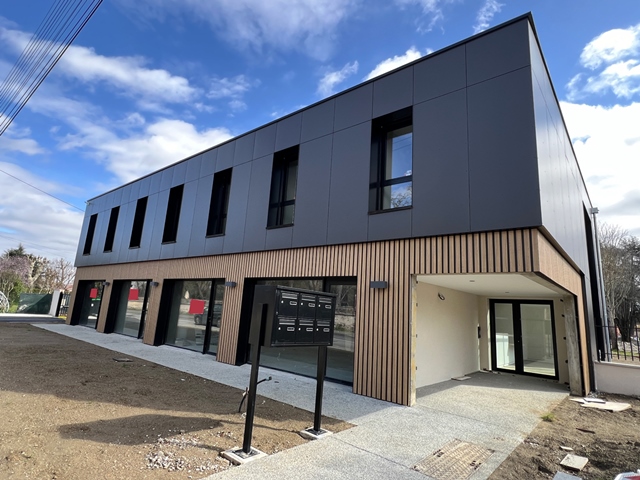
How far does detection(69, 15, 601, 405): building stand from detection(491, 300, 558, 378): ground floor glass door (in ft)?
0.12

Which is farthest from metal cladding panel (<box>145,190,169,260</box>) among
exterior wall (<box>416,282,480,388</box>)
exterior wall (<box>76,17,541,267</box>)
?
exterior wall (<box>416,282,480,388</box>)

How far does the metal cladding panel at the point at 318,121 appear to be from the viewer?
7.52 metres

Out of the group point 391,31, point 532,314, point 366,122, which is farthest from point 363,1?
point 532,314

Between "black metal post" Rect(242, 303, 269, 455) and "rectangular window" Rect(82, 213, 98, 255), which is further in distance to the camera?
"rectangular window" Rect(82, 213, 98, 255)

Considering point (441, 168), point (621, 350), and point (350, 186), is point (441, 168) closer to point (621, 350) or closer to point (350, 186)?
point (350, 186)

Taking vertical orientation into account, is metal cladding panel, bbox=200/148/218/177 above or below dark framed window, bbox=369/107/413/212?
above

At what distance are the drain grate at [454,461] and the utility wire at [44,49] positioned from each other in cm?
752

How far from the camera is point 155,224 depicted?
A: 1226 centimetres

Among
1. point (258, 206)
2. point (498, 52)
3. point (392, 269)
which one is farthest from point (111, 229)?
point (498, 52)

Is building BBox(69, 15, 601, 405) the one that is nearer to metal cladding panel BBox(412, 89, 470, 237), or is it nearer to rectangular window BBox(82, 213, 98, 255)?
metal cladding panel BBox(412, 89, 470, 237)

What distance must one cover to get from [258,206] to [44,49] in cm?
526

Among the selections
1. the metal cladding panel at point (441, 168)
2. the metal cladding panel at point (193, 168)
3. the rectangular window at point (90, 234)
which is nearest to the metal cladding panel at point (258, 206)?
the metal cladding panel at point (193, 168)

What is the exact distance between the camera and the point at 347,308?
679cm

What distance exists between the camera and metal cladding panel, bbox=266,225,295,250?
25.5ft
